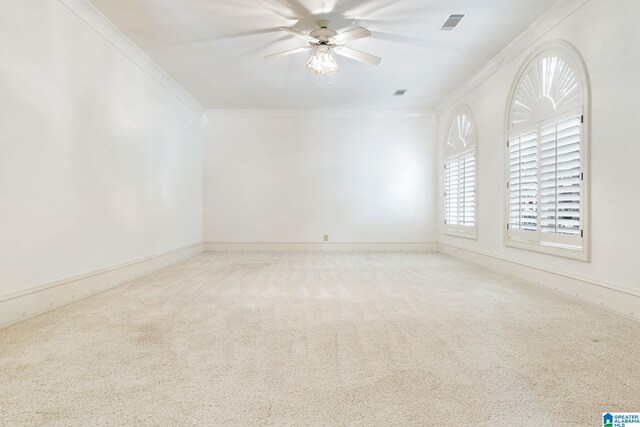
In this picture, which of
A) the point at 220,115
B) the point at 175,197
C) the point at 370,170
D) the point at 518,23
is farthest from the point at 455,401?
the point at 220,115

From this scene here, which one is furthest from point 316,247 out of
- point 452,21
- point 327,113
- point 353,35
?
point 452,21

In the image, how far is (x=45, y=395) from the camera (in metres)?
1.53

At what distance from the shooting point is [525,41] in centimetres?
398

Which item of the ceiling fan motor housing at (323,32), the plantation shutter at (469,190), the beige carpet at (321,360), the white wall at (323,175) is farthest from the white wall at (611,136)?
the white wall at (323,175)

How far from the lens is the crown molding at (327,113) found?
7.04 meters

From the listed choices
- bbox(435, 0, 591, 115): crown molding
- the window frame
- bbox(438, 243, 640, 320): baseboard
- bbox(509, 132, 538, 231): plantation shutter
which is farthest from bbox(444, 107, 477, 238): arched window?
bbox(509, 132, 538, 231): plantation shutter

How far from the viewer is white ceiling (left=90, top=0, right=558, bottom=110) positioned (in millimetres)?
3432

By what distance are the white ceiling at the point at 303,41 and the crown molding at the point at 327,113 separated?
0.83m

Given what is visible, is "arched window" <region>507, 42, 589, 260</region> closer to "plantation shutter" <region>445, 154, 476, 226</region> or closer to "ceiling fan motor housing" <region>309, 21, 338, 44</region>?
"plantation shutter" <region>445, 154, 476, 226</region>

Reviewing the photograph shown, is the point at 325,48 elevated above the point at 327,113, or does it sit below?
below

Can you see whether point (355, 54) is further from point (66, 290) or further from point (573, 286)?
point (66, 290)

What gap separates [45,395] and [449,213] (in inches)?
239

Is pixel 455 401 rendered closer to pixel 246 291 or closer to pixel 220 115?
pixel 246 291

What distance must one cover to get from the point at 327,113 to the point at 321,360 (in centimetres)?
591
